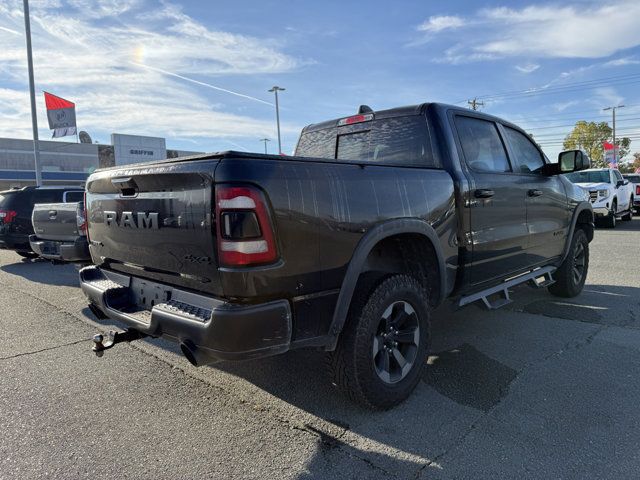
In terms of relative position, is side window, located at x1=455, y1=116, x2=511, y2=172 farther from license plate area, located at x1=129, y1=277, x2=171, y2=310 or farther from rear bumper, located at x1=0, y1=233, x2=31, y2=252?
rear bumper, located at x1=0, y1=233, x2=31, y2=252

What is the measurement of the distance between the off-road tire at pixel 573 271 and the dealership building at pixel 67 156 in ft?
136

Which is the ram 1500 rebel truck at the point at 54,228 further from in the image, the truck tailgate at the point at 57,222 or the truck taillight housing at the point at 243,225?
the truck taillight housing at the point at 243,225

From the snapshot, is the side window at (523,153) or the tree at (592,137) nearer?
the side window at (523,153)

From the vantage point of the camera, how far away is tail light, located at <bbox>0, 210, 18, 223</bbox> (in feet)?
30.3

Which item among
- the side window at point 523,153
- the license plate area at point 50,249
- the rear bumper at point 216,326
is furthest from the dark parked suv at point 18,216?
the side window at point 523,153

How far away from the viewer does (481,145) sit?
4113 millimetres

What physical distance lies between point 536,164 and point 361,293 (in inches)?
120

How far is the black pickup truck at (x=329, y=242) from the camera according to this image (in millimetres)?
2295

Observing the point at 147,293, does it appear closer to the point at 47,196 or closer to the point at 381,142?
the point at 381,142

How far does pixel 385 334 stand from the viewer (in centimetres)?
304

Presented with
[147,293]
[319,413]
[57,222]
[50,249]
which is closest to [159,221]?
[147,293]

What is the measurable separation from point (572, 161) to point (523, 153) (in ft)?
1.60

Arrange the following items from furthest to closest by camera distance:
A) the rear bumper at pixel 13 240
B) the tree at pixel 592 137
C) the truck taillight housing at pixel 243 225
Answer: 1. the tree at pixel 592 137
2. the rear bumper at pixel 13 240
3. the truck taillight housing at pixel 243 225

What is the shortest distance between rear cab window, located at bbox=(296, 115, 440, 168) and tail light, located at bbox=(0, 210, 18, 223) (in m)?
7.52
